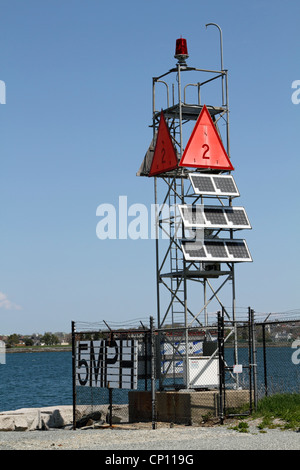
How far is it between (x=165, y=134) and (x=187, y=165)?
1.79m

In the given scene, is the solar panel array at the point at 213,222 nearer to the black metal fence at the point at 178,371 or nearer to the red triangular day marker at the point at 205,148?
the red triangular day marker at the point at 205,148

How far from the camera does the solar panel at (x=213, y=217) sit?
24.2 metres

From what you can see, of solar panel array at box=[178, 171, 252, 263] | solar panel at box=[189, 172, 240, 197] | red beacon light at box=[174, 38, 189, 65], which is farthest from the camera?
red beacon light at box=[174, 38, 189, 65]

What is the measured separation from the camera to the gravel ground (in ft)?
55.8

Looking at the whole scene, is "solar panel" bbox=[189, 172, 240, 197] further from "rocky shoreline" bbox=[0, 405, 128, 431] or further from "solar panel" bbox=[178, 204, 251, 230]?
"rocky shoreline" bbox=[0, 405, 128, 431]

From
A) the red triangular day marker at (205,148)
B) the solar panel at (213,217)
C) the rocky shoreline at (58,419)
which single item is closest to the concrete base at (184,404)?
the rocky shoreline at (58,419)

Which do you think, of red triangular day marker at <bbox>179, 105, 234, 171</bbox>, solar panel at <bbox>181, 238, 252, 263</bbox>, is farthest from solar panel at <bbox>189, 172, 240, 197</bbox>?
solar panel at <bbox>181, 238, 252, 263</bbox>

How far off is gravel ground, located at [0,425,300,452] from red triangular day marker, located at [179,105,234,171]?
27.8 feet

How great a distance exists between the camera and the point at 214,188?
24797 mm

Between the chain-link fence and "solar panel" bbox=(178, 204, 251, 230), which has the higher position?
"solar panel" bbox=(178, 204, 251, 230)

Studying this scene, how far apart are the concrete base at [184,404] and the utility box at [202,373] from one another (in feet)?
1.21

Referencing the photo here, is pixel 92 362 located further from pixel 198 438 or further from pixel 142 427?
pixel 198 438

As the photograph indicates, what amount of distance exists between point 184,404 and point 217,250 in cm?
493
